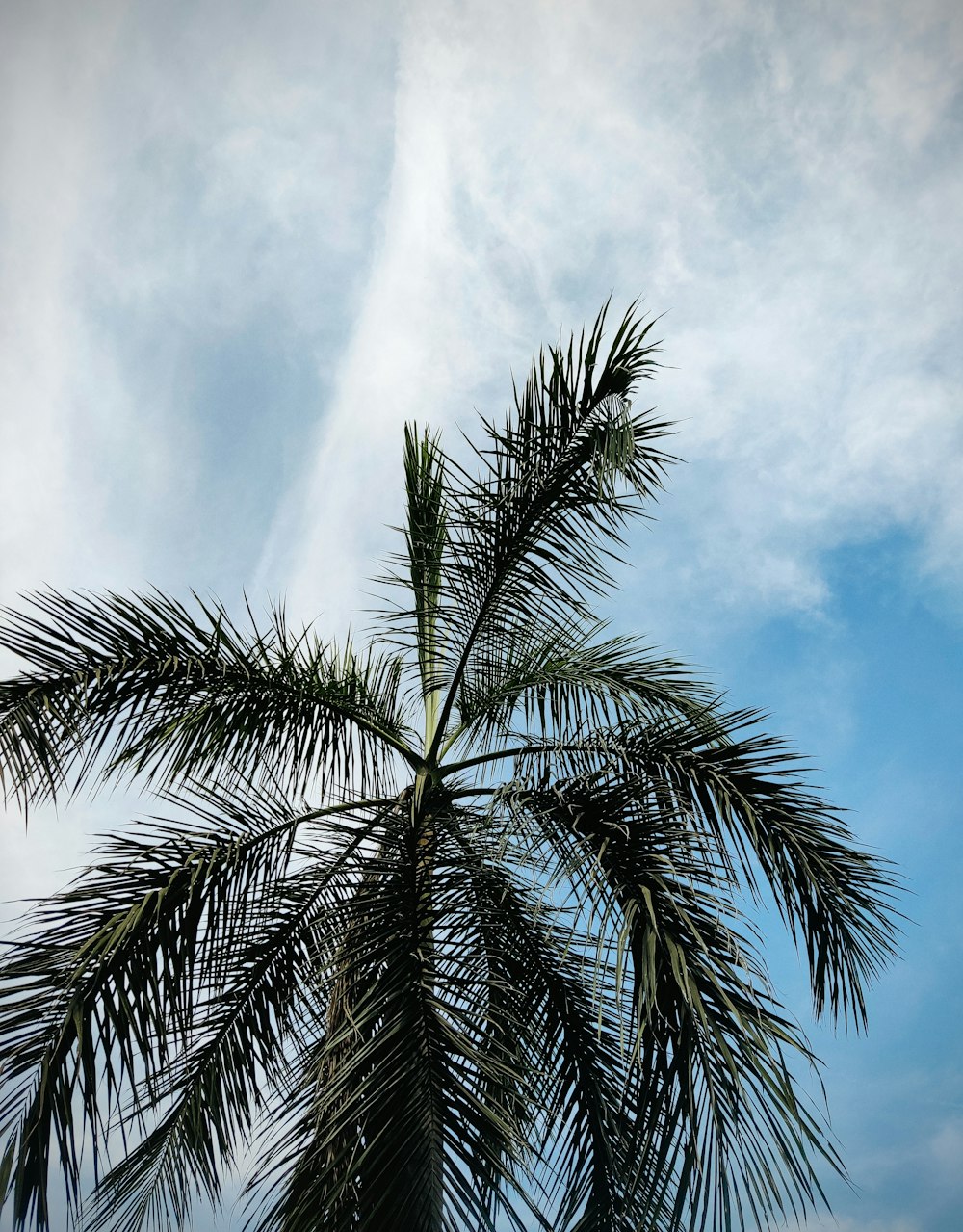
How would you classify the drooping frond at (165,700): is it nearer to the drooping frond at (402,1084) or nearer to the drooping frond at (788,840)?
the drooping frond at (402,1084)

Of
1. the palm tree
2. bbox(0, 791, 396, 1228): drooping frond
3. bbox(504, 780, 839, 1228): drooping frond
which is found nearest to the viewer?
bbox(504, 780, 839, 1228): drooping frond

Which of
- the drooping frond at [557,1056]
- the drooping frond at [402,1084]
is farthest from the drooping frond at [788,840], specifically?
the drooping frond at [402,1084]

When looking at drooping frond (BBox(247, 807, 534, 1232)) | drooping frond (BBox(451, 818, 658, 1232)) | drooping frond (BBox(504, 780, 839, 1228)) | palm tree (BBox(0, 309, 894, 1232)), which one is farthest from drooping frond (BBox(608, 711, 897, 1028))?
drooping frond (BBox(247, 807, 534, 1232))

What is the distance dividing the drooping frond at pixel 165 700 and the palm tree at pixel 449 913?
16mm

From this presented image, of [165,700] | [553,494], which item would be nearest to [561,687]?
[553,494]

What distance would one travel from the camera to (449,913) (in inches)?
181

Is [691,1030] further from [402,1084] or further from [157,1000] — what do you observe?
[157,1000]

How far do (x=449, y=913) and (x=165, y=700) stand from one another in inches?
71.2

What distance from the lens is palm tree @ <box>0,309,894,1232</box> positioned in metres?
3.81

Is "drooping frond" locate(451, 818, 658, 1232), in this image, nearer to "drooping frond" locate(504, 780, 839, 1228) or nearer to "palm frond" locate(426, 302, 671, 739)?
"drooping frond" locate(504, 780, 839, 1228)

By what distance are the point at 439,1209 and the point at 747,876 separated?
6.38 feet

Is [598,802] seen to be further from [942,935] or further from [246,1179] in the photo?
[942,935]

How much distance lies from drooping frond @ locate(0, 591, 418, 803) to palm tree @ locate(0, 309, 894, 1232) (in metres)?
0.02

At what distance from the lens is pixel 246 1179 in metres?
4.29
